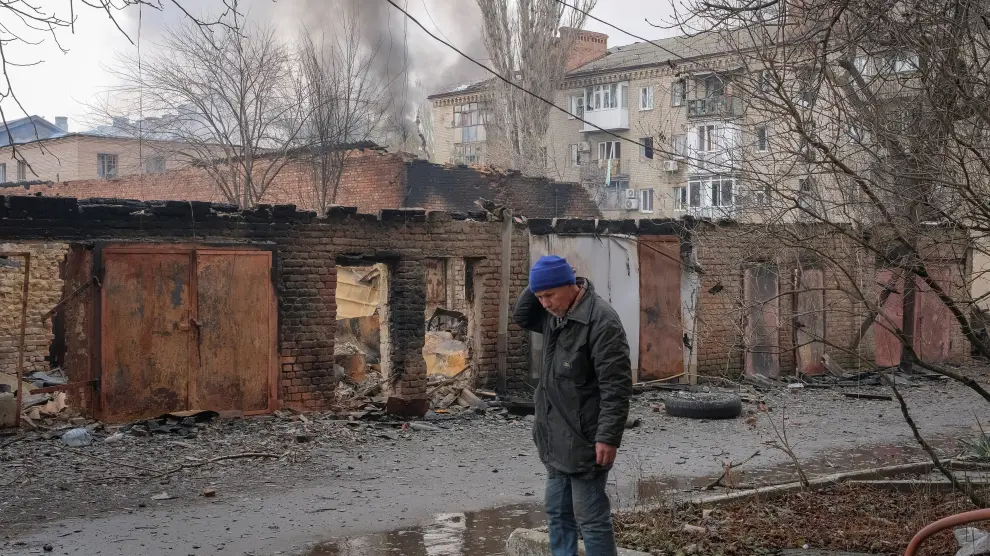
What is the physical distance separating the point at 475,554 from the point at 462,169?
19.1 metres

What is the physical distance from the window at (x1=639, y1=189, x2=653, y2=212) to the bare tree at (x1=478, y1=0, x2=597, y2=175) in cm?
1293

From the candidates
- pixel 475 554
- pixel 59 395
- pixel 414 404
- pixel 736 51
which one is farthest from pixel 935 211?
pixel 59 395

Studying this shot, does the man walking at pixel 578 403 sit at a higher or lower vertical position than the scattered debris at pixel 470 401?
higher

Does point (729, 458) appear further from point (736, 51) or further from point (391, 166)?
point (391, 166)

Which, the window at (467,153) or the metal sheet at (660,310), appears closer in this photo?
the metal sheet at (660,310)

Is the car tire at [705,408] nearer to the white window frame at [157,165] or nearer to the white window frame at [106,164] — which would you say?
the white window frame at [157,165]

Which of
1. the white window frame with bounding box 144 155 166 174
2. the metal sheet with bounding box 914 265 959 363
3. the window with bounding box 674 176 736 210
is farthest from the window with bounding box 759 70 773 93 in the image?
the white window frame with bounding box 144 155 166 174

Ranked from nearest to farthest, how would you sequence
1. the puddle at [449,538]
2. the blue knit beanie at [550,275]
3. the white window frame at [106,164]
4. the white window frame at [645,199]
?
the blue knit beanie at [550,275]
the puddle at [449,538]
the white window frame at [106,164]
the white window frame at [645,199]

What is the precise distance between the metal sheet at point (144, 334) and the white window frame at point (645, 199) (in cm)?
3716

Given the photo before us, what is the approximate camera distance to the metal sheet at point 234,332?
11.7 metres

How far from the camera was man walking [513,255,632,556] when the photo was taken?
4824 millimetres

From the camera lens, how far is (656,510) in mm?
6668

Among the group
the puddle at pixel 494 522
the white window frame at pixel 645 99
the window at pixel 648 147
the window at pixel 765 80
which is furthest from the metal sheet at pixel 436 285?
the white window frame at pixel 645 99

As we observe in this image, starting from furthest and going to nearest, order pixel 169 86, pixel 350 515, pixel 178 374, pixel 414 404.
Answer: pixel 169 86 < pixel 414 404 < pixel 178 374 < pixel 350 515
